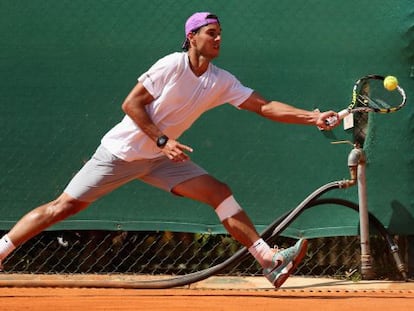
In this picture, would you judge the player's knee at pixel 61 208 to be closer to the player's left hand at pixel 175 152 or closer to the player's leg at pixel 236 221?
the player's leg at pixel 236 221

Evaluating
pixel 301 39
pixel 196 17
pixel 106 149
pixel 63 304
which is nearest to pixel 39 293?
pixel 63 304

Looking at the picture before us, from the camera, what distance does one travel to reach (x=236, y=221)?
15.8 ft

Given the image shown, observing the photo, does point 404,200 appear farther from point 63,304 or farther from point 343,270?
point 63,304

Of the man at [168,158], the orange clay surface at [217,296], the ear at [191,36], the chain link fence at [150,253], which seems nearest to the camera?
the orange clay surface at [217,296]

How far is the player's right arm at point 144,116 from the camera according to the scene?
14.8 ft

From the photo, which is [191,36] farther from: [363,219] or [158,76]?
[363,219]

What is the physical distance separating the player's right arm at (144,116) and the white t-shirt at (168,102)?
1.5 inches

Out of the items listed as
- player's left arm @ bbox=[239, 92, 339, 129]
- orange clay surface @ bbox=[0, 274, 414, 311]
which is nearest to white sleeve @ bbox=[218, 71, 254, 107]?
player's left arm @ bbox=[239, 92, 339, 129]

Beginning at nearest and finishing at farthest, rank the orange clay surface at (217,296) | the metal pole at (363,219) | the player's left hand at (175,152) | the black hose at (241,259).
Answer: the player's left hand at (175,152) → the orange clay surface at (217,296) → the black hose at (241,259) → the metal pole at (363,219)

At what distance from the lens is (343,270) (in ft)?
20.6

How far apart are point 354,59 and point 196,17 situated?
1567 millimetres

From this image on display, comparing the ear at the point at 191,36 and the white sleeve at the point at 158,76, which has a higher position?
the ear at the point at 191,36

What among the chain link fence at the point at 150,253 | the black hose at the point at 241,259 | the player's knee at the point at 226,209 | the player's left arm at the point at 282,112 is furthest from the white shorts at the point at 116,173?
the chain link fence at the point at 150,253

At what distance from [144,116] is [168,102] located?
181mm
